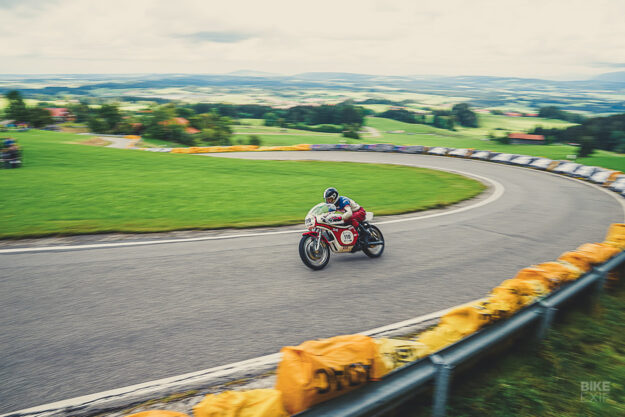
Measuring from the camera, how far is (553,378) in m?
4.24

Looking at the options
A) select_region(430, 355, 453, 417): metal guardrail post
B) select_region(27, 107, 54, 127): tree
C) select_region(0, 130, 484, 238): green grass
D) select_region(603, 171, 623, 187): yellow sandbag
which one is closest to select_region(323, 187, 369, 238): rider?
select_region(0, 130, 484, 238): green grass

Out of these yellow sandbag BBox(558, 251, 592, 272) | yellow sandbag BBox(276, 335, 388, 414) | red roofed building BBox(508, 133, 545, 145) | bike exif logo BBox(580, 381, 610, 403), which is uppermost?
red roofed building BBox(508, 133, 545, 145)

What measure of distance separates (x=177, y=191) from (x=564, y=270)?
1360cm

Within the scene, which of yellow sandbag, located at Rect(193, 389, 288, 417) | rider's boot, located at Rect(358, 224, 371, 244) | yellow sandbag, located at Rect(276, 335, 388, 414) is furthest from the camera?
rider's boot, located at Rect(358, 224, 371, 244)

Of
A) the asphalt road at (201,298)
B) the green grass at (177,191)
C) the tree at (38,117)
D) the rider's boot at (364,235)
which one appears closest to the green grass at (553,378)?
the asphalt road at (201,298)

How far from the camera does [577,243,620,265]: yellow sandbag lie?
6709 mm

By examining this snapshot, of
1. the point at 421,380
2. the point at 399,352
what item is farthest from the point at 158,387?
the point at 421,380

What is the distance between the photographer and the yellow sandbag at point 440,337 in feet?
13.1

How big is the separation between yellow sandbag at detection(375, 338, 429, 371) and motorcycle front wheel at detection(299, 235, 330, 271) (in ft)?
13.1

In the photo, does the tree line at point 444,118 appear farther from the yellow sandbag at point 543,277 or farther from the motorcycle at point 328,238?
the yellow sandbag at point 543,277

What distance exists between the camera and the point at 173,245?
350 inches

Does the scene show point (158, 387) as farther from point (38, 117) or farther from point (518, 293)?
point (38, 117)

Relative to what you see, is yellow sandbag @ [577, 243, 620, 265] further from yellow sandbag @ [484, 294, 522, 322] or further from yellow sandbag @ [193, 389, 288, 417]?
yellow sandbag @ [193, 389, 288, 417]

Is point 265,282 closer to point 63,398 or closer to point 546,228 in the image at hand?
point 63,398
